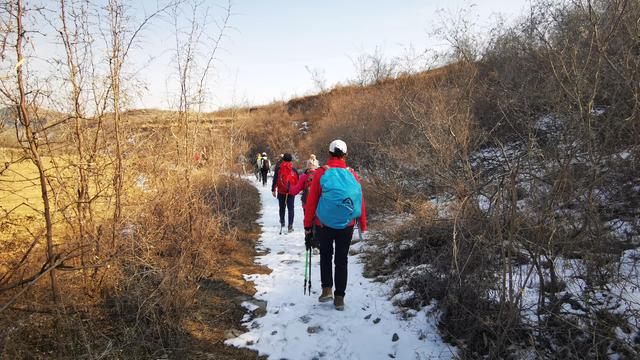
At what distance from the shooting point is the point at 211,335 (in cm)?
396

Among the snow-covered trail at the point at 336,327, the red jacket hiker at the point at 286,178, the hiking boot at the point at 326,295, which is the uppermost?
the red jacket hiker at the point at 286,178

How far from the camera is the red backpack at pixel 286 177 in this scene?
27.2ft

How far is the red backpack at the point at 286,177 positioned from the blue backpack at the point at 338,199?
13.2 ft

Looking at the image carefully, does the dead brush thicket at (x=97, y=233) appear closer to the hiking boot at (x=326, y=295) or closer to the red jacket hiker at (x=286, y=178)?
the hiking boot at (x=326, y=295)

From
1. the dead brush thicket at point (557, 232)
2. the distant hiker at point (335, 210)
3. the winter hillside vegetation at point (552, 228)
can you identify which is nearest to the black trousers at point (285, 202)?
the winter hillside vegetation at point (552, 228)

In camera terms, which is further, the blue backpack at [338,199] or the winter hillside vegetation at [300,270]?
the blue backpack at [338,199]

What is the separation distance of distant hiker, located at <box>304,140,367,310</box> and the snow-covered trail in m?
0.35

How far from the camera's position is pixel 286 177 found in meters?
8.31

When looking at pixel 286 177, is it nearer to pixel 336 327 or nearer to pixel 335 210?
pixel 335 210

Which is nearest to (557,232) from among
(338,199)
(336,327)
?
(338,199)

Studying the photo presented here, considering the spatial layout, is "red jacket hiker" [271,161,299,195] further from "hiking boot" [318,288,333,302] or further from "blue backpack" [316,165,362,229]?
"blue backpack" [316,165,362,229]

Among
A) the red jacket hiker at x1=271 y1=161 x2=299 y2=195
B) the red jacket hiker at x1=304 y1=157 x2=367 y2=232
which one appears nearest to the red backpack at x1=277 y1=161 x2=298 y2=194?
the red jacket hiker at x1=271 y1=161 x2=299 y2=195

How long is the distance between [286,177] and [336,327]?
4.63 metres

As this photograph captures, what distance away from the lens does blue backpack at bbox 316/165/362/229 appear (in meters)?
4.19
